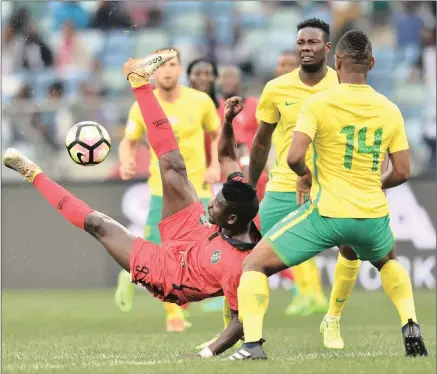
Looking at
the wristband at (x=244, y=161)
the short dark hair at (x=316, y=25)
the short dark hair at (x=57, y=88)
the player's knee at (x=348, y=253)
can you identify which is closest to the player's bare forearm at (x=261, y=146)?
the short dark hair at (x=316, y=25)

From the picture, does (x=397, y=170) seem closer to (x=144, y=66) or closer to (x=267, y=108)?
(x=267, y=108)

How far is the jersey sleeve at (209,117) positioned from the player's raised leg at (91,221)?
2.82 metres

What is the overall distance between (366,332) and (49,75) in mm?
9324

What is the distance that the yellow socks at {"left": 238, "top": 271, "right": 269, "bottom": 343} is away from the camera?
6.32 meters

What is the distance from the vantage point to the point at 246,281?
634 centimetres

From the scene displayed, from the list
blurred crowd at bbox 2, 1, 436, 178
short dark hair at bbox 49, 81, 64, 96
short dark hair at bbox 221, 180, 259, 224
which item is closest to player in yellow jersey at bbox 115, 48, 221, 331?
short dark hair at bbox 221, 180, 259, 224

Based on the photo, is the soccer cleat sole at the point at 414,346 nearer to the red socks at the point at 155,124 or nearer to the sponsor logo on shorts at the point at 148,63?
A: the red socks at the point at 155,124

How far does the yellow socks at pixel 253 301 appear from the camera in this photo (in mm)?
6324

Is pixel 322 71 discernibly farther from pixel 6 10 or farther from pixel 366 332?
pixel 6 10

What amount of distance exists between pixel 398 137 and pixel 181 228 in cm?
175

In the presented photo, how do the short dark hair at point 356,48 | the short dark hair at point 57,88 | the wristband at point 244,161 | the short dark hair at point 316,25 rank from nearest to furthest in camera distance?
the short dark hair at point 356,48, the short dark hair at point 316,25, the wristband at point 244,161, the short dark hair at point 57,88

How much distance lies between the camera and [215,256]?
6840 mm

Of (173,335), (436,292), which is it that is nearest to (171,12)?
(436,292)

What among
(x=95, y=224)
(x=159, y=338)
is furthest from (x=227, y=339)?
(x=159, y=338)
